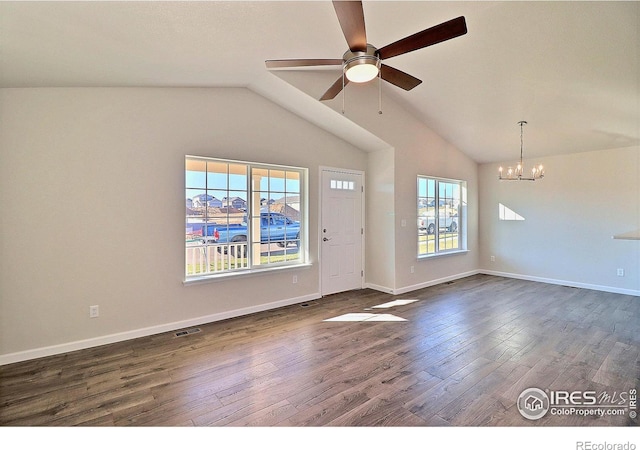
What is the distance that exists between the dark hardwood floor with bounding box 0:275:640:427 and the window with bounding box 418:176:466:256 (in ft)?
6.70

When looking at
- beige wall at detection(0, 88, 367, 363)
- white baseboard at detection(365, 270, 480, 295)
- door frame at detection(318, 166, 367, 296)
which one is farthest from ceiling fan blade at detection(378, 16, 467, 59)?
white baseboard at detection(365, 270, 480, 295)

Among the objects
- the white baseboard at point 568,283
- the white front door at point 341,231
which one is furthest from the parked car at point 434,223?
the white baseboard at point 568,283

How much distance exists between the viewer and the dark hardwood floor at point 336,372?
76.2 inches

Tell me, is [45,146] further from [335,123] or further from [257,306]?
[335,123]

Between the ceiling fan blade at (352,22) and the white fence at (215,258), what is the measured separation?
2856 mm

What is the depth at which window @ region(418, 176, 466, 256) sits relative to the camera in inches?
219

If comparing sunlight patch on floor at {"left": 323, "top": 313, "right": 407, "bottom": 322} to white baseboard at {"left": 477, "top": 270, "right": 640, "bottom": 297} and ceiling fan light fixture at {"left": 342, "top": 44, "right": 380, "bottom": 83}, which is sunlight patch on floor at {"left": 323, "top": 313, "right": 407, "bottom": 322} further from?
white baseboard at {"left": 477, "top": 270, "right": 640, "bottom": 297}

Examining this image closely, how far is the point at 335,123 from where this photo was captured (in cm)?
438

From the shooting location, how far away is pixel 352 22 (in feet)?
5.86

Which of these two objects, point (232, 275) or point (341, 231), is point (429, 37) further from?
point (341, 231)

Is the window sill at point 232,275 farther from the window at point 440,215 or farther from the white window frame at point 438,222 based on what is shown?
the window at point 440,215
